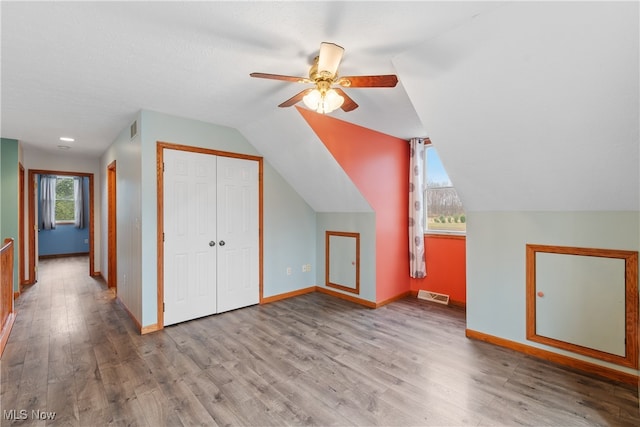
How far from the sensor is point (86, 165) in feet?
19.4

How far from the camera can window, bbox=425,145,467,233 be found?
419 centimetres

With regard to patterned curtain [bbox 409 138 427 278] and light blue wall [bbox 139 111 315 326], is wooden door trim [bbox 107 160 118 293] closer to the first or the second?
light blue wall [bbox 139 111 315 326]

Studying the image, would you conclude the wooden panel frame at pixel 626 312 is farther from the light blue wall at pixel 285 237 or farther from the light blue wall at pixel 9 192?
the light blue wall at pixel 9 192

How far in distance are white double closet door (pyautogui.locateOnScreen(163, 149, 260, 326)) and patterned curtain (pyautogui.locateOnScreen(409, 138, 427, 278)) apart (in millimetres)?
2276

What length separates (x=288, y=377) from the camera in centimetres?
229

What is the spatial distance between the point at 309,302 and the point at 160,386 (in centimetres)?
225

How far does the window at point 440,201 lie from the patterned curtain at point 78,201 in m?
9.66

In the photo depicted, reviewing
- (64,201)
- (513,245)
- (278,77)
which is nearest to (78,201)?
(64,201)

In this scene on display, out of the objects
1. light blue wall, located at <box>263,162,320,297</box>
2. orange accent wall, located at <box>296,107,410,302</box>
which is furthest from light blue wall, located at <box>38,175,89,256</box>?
orange accent wall, located at <box>296,107,410,302</box>

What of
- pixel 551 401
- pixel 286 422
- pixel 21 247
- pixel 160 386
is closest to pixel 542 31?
pixel 551 401

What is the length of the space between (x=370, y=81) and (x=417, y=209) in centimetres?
284

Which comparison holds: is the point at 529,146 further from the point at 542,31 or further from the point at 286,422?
the point at 286,422

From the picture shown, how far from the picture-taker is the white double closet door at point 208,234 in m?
3.31

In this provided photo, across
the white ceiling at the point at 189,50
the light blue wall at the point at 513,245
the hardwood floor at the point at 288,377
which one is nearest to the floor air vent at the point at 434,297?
the hardwood floor at the point at 288,377
